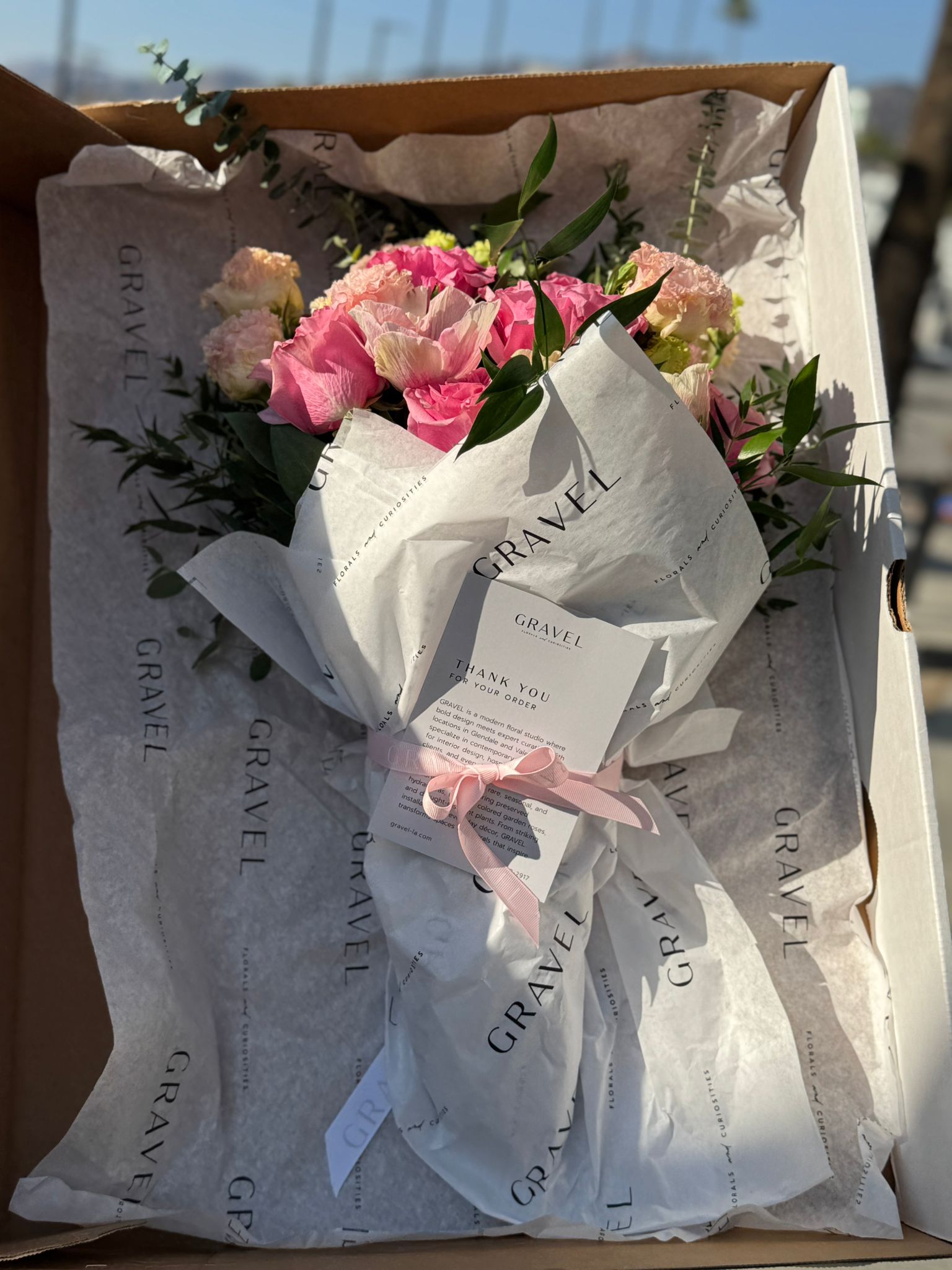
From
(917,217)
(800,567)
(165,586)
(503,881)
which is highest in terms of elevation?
(917,217)

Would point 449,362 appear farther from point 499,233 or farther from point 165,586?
point 165,586

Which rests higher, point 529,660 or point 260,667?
point 529,660

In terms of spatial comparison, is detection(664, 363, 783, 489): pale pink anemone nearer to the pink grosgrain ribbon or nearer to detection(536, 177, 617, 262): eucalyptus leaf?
detection(536, 177, 617, 262): eucalyptus leaf

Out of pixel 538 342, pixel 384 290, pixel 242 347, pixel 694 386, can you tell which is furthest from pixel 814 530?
pixel 242 347

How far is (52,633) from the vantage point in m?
0.90

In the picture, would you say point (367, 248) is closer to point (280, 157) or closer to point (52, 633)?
point (280, 157)

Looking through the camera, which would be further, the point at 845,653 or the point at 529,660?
the point at 845,653

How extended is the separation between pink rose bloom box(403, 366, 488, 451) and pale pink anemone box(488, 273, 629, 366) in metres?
0.03

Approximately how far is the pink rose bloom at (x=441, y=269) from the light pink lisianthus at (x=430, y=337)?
2.7 inches

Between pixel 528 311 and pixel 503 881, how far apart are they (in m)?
0.45

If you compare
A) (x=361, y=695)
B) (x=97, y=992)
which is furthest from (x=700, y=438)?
(x=97, y=992)

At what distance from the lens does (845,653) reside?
36.0 inches

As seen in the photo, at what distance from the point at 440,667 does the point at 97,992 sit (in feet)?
1.59

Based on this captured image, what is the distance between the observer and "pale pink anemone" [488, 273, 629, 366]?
705mm
